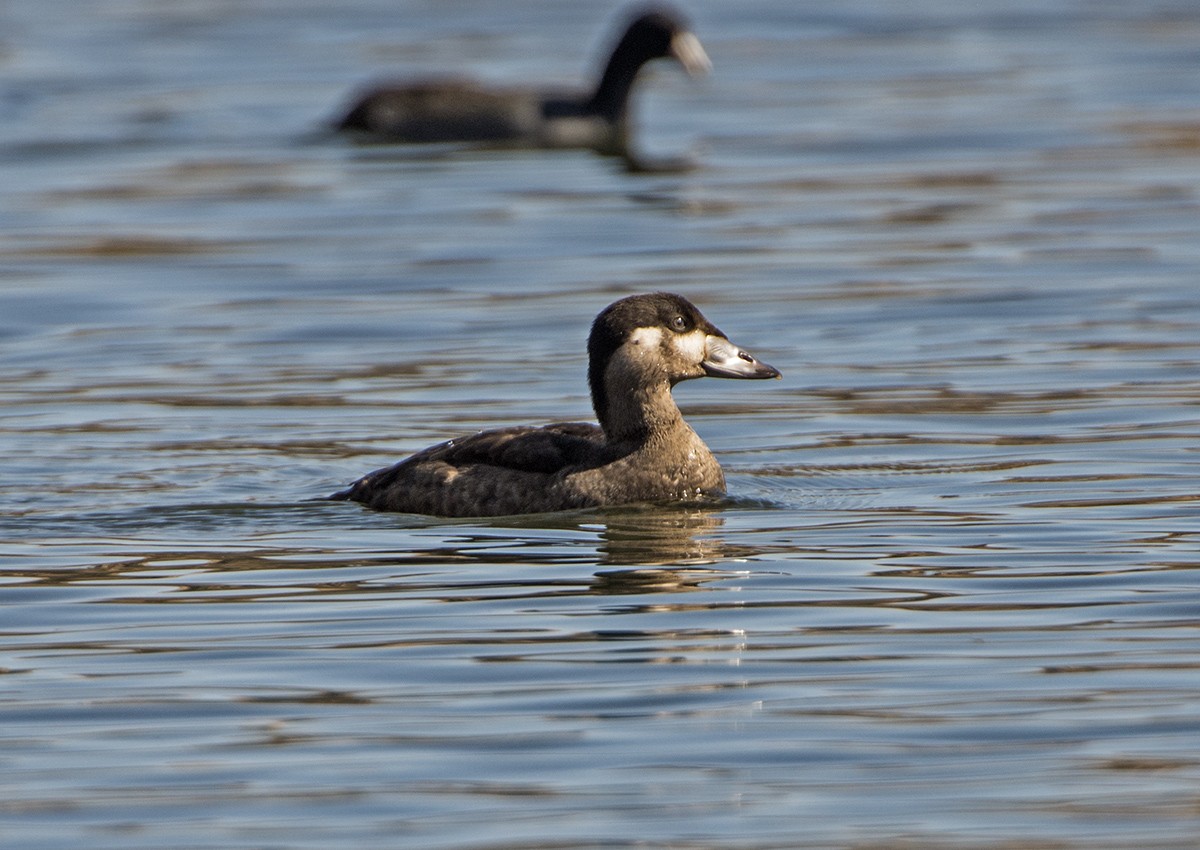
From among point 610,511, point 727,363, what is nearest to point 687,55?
point 727,363

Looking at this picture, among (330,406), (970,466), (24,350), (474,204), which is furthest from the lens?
(474,204)

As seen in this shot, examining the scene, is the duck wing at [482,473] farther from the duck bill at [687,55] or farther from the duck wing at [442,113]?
the duck bill at [687,55]

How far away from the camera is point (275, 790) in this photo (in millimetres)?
6449

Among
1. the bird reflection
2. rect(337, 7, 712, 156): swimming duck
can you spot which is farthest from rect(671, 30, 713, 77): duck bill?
the bird reflection

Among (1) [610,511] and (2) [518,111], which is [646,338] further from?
(2) [518,111]

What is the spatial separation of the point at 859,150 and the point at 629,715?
1592cm

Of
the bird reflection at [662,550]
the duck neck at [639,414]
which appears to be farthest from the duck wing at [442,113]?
the bird reflection at [662,550]

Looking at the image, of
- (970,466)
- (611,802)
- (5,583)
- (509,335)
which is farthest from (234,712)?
(509,335)

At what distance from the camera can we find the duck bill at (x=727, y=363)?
1059cm

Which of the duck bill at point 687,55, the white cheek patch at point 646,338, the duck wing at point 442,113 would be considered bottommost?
the white cheek patch at point 646,338

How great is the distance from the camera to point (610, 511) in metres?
10.3

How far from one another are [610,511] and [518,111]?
1395cm

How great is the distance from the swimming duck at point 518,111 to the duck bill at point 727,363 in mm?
13157

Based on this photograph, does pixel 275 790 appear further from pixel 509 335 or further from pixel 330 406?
pixel 509 335
